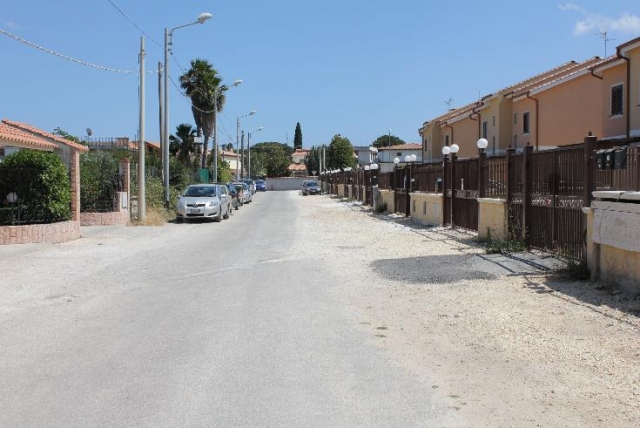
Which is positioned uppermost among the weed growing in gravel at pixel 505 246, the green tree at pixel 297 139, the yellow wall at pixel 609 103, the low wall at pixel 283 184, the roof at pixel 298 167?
the green tree at pixel 297 139

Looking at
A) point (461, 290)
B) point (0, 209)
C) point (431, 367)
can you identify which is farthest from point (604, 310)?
point (0, 209)

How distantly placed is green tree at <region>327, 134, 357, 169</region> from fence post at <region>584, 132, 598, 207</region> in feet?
328

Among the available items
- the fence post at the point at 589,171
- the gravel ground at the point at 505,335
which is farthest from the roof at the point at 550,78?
the gravel ground at the point at 505,335

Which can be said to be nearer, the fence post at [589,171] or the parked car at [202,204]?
the fence post at [589,171]

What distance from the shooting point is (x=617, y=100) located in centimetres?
2406

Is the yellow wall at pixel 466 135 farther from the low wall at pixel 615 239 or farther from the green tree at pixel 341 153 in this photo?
the green tree at pixel 341 153

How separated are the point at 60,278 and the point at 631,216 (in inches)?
378

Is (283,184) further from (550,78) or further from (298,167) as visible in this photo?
(550,78)

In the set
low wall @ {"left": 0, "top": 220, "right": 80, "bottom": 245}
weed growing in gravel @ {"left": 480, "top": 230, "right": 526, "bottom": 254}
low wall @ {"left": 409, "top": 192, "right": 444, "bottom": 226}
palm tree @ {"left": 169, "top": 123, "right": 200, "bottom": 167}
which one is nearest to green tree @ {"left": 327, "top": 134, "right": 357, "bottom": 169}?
palm tree @ {"left": 169, "top": 123, "right": 200, "bottom": 167}

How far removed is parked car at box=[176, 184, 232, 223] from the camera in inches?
1087

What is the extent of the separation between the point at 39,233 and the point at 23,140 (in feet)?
16.1

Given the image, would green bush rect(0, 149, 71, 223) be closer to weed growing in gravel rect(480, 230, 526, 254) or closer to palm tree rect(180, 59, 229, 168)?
weed growing in gravel rect(480, 230, 526, 254)

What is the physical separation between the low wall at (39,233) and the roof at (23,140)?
11.2 feet

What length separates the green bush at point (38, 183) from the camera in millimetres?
17422
